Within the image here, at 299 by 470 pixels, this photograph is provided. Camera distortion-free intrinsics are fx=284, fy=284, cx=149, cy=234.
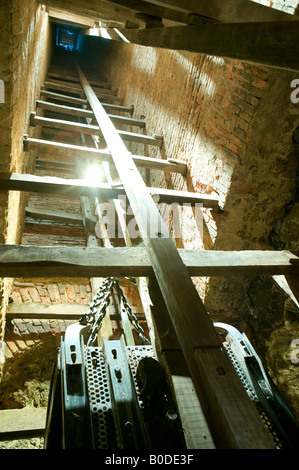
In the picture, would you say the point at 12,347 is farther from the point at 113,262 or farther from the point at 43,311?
the point at 113,262

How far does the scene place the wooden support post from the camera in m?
0.84

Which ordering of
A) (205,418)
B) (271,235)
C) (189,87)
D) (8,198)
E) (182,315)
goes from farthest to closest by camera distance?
(189,87)
(271,235)
(8,198)
(182,315)
(205,418)

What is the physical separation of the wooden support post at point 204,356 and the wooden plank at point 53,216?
3428 millimetres

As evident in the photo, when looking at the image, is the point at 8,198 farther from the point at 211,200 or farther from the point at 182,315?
the point at 182,315

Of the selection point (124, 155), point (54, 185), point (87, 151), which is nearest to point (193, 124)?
point (124, 155)

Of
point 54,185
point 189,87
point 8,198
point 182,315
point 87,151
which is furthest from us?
point 189,87

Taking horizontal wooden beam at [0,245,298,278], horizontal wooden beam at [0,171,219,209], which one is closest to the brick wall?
horizontal wooden beam at [0,171,219,209]

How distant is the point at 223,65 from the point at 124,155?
1.36 meters

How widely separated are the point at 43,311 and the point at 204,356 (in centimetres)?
309

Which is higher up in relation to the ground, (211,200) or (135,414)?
(211,200)

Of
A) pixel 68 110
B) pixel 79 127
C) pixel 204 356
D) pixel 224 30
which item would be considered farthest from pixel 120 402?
Result: pixel 68 110

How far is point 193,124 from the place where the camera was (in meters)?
3.51

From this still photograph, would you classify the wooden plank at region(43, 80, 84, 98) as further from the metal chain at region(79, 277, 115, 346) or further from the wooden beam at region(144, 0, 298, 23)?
the metal chain at region(79, 277, 115, 346)

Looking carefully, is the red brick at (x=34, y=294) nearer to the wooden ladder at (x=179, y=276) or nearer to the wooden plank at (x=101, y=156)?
the wooden ladder at (x=179, y=276)
